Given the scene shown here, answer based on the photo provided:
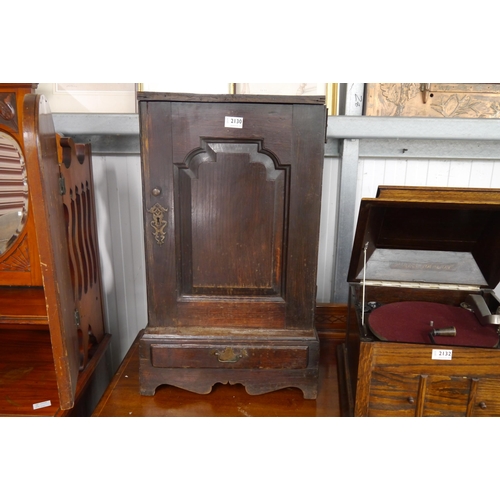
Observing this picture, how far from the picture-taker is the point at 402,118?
1.56m

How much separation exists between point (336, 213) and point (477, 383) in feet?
2.93

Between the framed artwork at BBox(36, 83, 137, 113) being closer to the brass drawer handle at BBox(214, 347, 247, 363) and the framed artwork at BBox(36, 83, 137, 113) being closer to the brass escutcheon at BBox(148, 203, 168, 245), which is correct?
the brass escutcheon at BBox(148, 203, 168, 245)

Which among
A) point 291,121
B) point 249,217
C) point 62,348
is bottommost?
point 62,348

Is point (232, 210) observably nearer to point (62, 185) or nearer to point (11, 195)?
point (62, 185)

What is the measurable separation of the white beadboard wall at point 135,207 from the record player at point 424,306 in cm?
37

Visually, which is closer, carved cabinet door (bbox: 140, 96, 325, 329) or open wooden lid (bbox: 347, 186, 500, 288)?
carved cabinet door (bbox: 140, 96, 325, 329)

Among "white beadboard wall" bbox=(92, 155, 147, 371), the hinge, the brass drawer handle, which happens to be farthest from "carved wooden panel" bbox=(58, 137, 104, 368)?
the brass drawer handle

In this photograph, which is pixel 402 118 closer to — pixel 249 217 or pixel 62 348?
pixel 249 217

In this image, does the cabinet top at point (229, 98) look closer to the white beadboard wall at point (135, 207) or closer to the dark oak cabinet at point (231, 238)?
the dark oak cabinet at point (231, 238)

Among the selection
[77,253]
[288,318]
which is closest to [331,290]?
[288,318]

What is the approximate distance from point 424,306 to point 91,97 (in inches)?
61.2

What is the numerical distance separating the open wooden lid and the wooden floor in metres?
0.44

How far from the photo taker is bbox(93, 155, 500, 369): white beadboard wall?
1.68 meters

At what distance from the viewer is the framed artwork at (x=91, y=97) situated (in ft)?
5.41
